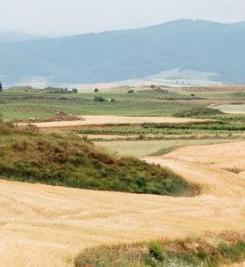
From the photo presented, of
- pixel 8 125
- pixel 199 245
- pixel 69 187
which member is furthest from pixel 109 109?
pixel 199 245

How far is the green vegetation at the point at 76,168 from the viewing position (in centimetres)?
4550

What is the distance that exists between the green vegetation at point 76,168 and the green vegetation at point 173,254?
18.6 meters

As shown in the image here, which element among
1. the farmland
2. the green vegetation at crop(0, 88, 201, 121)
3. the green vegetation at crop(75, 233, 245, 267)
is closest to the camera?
the green vegetation at crop(75, 233, 245, 267)

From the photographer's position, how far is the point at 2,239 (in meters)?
21.5

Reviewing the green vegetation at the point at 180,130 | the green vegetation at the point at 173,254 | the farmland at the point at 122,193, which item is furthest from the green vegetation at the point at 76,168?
the green vegetation at the point at 180,130

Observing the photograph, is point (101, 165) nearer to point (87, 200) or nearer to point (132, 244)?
point (87, 200)

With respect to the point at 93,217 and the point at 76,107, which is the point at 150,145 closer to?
the point at 93,217

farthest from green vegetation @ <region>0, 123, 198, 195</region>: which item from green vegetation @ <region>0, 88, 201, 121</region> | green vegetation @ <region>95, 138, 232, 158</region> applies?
green vegetation @ <region>0, 88, 201, 121</region>

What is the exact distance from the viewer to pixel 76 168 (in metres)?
47.2

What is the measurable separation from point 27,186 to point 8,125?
13.4 meters

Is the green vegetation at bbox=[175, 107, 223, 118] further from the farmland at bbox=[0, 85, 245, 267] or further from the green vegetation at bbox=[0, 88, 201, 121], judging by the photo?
the farmland at bbox=[0, 85, 245, 267]

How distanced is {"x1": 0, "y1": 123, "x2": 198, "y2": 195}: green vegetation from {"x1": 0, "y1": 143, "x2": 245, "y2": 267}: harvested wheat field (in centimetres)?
248

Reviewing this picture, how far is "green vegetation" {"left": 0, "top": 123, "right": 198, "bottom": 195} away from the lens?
149 feet

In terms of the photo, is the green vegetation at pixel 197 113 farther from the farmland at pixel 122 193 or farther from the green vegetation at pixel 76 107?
the farmland at pixel 122 193
